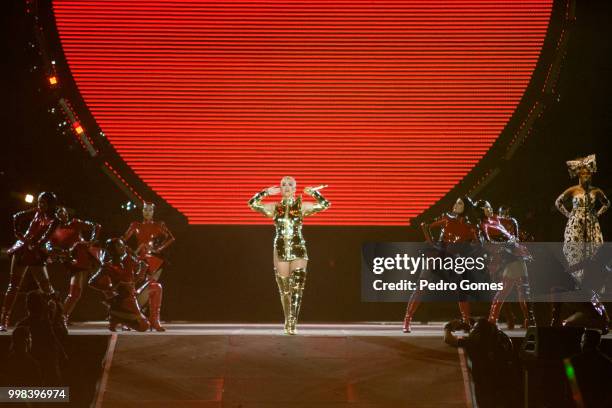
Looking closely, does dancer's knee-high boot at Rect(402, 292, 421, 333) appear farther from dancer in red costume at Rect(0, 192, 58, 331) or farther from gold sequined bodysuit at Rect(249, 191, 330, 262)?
dancer in red costume at Rect(0, 192, 58, 331)

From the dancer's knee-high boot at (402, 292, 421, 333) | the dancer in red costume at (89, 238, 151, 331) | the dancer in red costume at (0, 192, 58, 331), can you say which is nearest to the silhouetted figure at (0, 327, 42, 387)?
the dancer in red costume at (0, 192, 58, 331)

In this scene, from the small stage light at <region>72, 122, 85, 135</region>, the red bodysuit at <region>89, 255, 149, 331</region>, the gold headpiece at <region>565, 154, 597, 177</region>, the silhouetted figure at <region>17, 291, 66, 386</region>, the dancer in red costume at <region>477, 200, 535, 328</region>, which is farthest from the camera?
the small stage light at <region>72, 122, 85, 135</region>

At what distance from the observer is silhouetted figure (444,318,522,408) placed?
536cm

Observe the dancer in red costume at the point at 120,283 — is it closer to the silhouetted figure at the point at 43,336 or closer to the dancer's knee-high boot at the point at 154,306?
the dancer's knee-high boot at the point at 154,306

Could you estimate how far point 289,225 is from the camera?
676cm

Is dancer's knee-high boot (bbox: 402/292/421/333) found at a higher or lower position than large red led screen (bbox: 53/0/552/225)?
lower

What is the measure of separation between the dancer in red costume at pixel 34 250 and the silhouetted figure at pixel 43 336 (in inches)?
51.0

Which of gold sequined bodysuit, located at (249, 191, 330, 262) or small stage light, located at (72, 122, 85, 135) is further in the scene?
small stage light, located at (72, 122, 85, 135)

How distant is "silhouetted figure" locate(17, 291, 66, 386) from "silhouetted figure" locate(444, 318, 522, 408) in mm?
2702

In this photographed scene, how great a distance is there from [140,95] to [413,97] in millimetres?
2666

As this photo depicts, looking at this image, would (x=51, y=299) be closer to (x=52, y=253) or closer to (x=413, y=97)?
(x=52, y=253)

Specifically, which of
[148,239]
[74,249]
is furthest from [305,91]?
[74,249]

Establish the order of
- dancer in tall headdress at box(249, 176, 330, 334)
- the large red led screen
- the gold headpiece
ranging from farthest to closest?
the large red led screen
the gold headpiece
dancer in tall headdress at box(249, 176, 330, 334)

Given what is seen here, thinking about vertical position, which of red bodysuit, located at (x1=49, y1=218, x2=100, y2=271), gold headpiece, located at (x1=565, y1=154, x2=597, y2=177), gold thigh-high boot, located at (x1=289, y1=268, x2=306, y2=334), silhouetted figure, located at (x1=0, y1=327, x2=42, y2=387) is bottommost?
silhouetted figure, located at (x1=0, y1=327, x2=42, y2=387)
